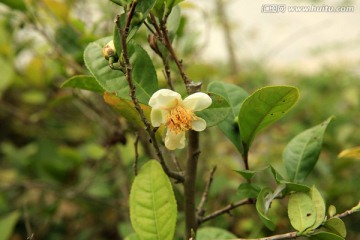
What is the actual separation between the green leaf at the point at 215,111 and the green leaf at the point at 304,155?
0.58 ft

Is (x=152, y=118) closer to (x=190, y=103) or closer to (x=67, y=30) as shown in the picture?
(x=190, y=103)

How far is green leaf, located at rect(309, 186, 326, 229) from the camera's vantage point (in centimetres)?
58

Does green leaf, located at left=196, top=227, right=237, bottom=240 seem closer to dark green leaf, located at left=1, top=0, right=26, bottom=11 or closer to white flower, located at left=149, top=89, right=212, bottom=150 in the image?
white flower, located at left=149, top=89, right=212, bottom=150

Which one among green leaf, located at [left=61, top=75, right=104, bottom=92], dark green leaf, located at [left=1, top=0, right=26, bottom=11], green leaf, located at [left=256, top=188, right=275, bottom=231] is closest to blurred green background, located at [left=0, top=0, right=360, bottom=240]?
dark green leaf, located at [left=1, top=0, right=26, bottom=11]

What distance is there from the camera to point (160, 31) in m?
0.63

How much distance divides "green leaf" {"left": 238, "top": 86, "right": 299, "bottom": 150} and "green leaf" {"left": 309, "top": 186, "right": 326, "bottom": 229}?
12 cm

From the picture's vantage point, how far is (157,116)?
24.5 inches

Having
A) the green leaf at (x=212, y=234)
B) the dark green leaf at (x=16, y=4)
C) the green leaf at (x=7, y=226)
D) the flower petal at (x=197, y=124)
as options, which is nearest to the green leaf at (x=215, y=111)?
the flower petal at (x=197, y=124)

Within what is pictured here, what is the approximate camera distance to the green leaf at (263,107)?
59cm

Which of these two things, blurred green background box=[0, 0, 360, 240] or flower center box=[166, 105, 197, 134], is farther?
blurred green background box=[0, 0, 360, 240]

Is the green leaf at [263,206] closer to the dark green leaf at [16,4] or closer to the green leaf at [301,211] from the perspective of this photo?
the green leaf at [301,211]

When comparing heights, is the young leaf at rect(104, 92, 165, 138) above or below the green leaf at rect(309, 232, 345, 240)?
above

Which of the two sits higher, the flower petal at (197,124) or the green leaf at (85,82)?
the green leaf at (85,82)

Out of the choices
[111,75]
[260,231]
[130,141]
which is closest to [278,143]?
[130,141]
